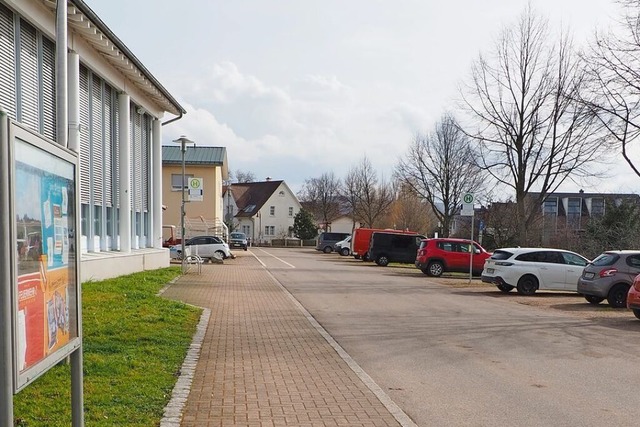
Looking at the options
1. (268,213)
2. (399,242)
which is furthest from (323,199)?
(399,242)

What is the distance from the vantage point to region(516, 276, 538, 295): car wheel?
22.0 m

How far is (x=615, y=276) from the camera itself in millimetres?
18031

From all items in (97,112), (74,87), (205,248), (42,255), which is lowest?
(205,248)

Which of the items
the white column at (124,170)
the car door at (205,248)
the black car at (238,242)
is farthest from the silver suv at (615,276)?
the black car at (238,242)

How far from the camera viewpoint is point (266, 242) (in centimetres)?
9456

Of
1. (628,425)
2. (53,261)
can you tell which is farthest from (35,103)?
(628,425)

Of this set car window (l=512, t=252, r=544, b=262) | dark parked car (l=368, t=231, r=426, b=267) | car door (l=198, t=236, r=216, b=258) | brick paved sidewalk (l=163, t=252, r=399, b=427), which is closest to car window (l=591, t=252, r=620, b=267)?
car window (l=512, t=252, r=544, b=262)

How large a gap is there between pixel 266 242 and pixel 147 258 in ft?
226

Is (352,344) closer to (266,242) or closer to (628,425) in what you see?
(628,425)

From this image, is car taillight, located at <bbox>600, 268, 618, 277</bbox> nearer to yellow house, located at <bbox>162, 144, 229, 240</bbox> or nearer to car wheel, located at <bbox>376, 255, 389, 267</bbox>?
car wheel, located at <bbox>376, 255, 389, 267</bbox>

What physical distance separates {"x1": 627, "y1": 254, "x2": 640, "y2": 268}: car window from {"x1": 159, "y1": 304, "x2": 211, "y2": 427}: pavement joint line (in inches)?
466

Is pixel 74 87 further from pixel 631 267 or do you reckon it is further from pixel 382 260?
pixel 382 260

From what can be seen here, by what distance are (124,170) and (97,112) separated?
2741 millimetres

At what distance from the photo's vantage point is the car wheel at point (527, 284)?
2203cm
